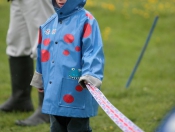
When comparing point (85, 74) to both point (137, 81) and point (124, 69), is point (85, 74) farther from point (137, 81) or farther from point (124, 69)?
point (124, 69)

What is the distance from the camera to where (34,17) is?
17.6 feet

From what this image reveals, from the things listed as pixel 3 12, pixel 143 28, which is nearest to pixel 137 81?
pixel 143 28

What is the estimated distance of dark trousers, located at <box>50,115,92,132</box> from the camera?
402 cm

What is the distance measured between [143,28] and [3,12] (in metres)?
3.34

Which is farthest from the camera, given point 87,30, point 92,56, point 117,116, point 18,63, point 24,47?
point 18,63

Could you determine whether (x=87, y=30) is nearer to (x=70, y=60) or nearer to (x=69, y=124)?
(x=70, y=60)

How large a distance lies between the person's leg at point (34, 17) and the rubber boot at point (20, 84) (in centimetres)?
47

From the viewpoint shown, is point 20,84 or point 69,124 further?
point 20,84

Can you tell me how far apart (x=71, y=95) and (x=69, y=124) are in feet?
0.86

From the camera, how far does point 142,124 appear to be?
544 cm

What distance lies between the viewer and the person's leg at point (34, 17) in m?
5.34

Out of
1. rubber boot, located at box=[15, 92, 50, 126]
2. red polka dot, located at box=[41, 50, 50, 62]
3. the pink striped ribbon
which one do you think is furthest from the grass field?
red polka dot, located at box=[41, 50, 50, 62]

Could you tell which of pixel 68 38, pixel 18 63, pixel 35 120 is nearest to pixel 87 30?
pixel 68 38

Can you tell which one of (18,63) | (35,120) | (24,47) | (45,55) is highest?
(45,55)
